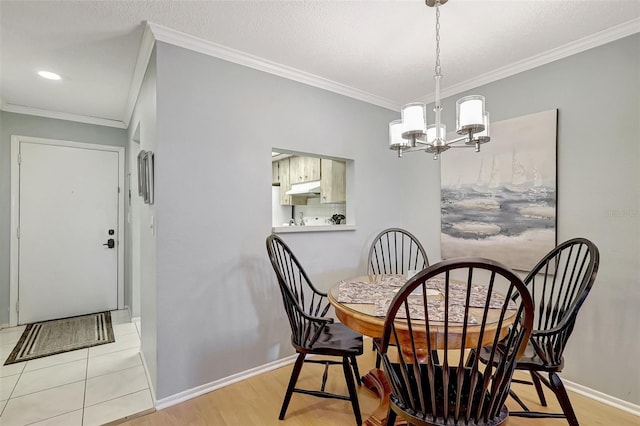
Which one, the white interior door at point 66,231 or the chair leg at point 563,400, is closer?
the chair leg at point 563,400

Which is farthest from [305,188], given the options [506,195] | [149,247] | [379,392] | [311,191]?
[379,392]

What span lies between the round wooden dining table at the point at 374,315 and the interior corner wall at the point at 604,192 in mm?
1199

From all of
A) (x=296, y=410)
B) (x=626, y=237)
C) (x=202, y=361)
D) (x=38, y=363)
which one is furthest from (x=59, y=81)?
(x=626, y=237)

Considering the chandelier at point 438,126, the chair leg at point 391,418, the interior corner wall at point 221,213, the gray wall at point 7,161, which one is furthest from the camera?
the gray wall at point 7,161

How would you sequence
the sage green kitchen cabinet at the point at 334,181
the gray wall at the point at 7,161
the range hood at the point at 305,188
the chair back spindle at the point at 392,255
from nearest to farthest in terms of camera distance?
the chair back spindle at the point at 392,255 → the gray wall at the point at 7,161 → the sage green kitchen cabinet at the point at 334,181 → the range hood at the point at 305,188

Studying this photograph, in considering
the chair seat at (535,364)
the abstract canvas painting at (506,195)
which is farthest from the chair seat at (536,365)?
the abstract canvas painting at (506,195)

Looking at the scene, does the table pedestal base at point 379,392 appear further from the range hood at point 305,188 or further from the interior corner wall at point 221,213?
the range hood at point 305,188

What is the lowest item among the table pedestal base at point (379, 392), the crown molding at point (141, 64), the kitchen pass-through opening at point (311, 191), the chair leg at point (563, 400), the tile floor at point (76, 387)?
the tile floor at point (76, 387)

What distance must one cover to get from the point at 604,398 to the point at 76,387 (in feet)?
11.7

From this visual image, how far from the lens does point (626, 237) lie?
1.97 m

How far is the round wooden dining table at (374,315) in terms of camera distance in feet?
4.25

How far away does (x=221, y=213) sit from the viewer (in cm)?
222

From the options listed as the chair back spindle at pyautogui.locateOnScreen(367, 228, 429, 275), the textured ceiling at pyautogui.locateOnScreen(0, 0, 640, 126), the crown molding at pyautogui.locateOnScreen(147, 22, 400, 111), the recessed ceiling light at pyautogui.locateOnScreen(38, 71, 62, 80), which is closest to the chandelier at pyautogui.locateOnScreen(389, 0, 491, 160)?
the textured ceiling at pyautogui.locateOnScreen(0, 0, 640, 126)

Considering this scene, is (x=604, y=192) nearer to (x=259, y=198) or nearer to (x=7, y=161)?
(x=259, y=198)
